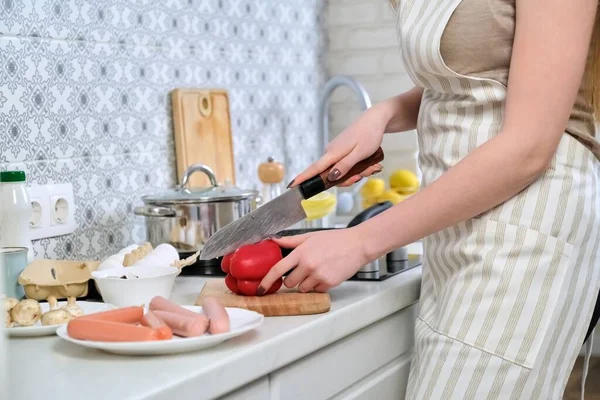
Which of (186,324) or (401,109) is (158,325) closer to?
(186,324)

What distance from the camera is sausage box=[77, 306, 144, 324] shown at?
1025 millimetres

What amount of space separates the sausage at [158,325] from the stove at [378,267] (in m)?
0.48

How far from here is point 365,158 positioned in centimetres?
137

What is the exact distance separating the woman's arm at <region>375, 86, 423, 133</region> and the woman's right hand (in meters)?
0.02

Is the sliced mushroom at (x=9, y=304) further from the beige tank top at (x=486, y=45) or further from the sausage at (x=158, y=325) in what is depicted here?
the beige tank top at (x=486, y=45)

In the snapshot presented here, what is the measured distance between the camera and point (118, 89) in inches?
69.4

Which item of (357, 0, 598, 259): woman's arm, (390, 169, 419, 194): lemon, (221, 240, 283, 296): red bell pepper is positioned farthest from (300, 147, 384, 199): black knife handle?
(390, 169, 419, 194): lemon

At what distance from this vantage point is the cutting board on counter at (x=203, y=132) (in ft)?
6.36

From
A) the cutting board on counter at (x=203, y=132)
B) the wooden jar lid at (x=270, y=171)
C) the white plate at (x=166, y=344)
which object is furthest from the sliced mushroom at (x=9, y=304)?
the wooden jar lid at (x=270, y=171)

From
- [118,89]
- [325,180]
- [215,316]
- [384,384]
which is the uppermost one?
[118,89]

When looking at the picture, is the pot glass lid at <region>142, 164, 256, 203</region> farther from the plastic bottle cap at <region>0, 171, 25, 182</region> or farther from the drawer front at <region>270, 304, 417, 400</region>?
the drawer front at <region>270, 304, 417, 400</region>

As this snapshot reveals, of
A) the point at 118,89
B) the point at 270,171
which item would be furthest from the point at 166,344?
the point at 270,171

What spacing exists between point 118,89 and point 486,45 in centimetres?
89

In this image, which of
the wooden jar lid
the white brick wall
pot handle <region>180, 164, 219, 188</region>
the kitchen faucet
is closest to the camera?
pot handle <region>180, 164, 219, 188</region>
